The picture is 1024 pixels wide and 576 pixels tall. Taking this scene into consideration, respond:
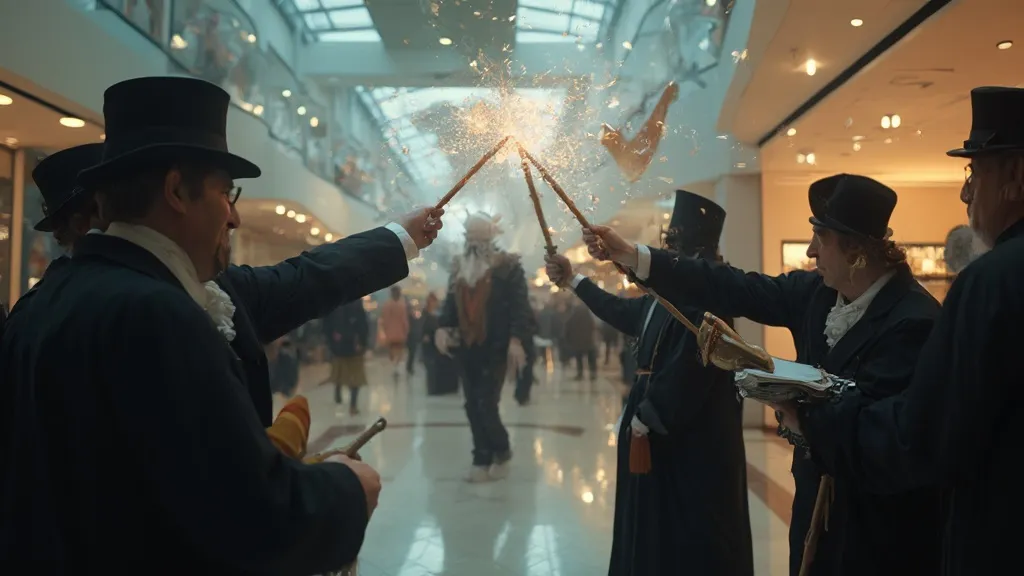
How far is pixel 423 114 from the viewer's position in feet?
12.3

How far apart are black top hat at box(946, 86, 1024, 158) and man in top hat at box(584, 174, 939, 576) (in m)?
0.42

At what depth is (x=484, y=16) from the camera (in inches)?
143

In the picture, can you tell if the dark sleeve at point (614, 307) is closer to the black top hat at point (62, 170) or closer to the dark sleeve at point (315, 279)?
the dark sleeve at point (315, 279)

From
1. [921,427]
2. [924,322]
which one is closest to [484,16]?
[924,322]

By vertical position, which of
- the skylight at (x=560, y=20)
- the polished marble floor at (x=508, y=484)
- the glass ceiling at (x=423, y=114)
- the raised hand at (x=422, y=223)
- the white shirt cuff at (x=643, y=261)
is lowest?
the polished marble floor at (x=508, y=484)

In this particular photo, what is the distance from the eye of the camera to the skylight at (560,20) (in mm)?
3621

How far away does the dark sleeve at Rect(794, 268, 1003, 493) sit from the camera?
118 cm

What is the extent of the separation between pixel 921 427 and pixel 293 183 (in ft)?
15.6

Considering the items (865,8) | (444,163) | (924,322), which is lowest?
(924,322)

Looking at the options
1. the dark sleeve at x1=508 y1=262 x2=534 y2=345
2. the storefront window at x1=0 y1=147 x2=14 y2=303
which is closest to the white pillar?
the dark sleeve at x1=508 y1=262 x2=534 y2=345

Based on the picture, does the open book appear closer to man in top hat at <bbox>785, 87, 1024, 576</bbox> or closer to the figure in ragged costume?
man in top hat at <bbox>785, 87, 1024, 576</bbox>

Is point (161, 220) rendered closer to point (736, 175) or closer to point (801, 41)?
point (801, 41)

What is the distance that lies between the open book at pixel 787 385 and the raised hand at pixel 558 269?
149 cm

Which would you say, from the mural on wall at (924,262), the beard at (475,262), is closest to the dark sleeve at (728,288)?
the beard at (475,262)
